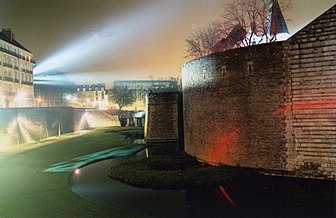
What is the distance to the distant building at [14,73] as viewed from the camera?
47906 mm

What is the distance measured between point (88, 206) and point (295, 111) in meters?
8.39

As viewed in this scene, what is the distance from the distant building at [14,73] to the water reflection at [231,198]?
135 feet

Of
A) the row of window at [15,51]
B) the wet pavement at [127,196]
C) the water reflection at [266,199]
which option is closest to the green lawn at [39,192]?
the wet pavement at [127,196]

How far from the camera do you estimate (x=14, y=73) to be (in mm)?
51625

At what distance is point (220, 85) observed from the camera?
15.0 meters

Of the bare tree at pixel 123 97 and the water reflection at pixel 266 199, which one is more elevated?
the bare tree at pixel 123 97

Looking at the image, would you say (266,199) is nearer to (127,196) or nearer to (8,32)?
(127,196)

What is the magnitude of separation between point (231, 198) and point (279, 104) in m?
4.47

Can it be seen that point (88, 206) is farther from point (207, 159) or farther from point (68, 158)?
point (68, 158)

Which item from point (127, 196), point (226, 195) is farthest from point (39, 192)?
point (226, 195)

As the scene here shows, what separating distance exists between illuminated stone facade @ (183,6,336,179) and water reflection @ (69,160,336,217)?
1.01 m

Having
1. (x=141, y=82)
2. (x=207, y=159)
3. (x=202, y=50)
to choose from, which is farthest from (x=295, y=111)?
(x=141, y=82)

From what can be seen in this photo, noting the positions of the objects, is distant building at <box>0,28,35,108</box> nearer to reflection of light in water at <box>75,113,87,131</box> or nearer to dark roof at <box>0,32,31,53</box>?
dark roof at <box>0,32,31,53</box>

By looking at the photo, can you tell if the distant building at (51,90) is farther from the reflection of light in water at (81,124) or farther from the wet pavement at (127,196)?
the wet pavement at (127,196)
